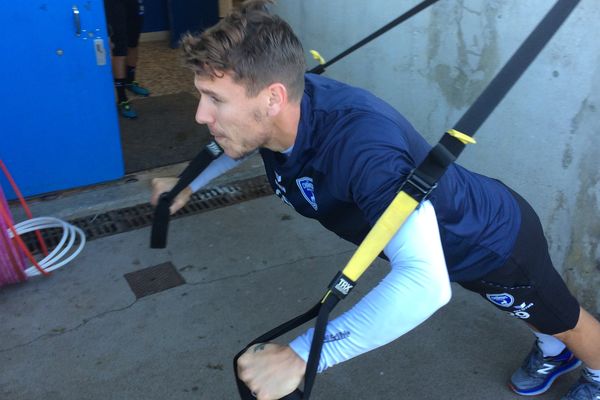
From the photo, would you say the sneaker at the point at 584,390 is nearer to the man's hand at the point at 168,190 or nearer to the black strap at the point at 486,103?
the black strap at the point at 486,103

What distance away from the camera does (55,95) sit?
382 centimetres

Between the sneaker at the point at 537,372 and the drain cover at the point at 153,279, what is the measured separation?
1.86m

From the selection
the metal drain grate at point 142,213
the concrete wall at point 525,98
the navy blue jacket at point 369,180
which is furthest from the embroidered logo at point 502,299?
the metal drain grate at point 142,213

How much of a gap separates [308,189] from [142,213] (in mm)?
2374

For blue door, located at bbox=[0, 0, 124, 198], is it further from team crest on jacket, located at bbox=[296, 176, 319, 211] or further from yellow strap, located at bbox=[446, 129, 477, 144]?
yellow strap, located at bbox=[446, 129, 477, 144]

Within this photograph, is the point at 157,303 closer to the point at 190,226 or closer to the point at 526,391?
the point at 190,226

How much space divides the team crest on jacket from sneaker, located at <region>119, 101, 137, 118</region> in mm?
3871

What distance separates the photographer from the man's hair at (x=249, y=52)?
1675mm

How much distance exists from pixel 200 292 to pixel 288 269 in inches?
21.7

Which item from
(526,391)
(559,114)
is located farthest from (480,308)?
(559,114)

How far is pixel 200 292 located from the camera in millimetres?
3219

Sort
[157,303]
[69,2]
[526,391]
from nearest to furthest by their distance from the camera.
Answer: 1. [526,391]
2. [157,303]
3. [69,2]

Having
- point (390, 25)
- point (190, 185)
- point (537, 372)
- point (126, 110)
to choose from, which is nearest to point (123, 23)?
point (126, 110)

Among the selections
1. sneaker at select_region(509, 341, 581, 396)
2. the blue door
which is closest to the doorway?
the blue door
